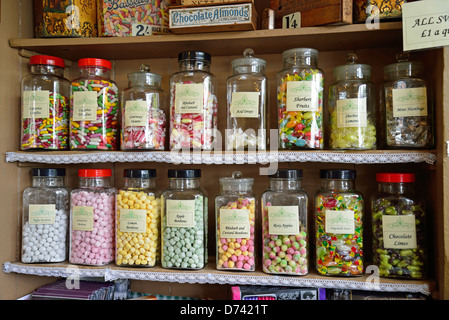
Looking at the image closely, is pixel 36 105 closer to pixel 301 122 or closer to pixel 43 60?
pixel 43 60

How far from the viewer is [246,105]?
4.11ft

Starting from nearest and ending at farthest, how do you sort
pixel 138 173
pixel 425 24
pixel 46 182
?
pixel 425 24 < pixel 138 173 < pixel 46 182

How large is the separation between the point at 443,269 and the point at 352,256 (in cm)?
26

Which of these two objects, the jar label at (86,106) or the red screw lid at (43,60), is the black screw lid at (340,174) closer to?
the jar label at (86,106)

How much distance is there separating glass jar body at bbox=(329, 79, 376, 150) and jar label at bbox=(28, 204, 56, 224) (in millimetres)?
1057

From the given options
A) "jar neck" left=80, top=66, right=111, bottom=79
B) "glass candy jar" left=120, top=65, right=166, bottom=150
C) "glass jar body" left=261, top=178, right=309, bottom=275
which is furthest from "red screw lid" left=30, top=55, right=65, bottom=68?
"glass jar body" left=261, top=178, right=309, bottom=275

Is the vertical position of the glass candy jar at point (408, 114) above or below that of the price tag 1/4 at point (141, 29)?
below

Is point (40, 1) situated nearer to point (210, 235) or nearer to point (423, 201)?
point (210, 235)

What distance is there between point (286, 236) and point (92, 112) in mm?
822

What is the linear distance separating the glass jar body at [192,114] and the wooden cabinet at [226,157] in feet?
0.17

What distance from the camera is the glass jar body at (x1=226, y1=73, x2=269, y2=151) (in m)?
1.25

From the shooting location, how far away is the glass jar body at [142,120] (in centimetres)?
129

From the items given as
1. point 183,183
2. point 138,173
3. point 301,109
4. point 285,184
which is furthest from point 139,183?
point 301,109

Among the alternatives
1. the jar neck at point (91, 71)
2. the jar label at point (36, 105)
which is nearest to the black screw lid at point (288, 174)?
the jar neck at point (91, 71)
